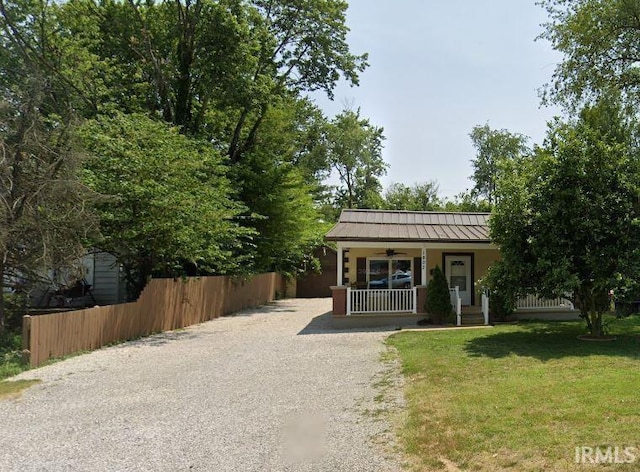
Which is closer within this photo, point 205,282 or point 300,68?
point 205,282

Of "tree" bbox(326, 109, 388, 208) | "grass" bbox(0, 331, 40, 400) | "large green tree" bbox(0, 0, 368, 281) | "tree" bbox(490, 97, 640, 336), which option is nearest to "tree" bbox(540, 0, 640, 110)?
"tree" bbox(490, 97, 640, 336)

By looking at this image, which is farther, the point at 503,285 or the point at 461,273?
the point at 461,273

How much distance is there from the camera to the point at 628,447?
165 inches

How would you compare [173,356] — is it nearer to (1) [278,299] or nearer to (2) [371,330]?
(2) [371,330]

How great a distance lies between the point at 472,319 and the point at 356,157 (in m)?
31.9

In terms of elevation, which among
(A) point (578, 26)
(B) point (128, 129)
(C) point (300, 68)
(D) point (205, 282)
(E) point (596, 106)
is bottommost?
(D) point (205, 282)

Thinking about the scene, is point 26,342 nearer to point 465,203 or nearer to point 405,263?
point 405,263

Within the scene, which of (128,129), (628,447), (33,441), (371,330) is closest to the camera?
(628,447)

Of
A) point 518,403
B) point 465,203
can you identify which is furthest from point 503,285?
point 465,203

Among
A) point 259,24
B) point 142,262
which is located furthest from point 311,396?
point 259,24

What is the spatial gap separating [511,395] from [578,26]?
11.8 metres

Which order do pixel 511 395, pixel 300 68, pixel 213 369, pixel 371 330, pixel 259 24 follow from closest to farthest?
pixel 511 395 → pixel 213 369 → pixel 371 330 → pixel 259 24 → pixel 300 68

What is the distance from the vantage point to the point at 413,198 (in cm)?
5050

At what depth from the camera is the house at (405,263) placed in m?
14.6
